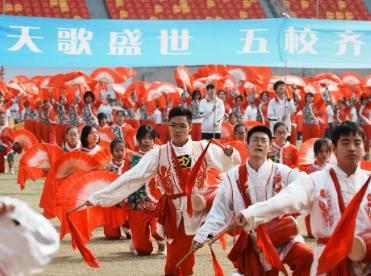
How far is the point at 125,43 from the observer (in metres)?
9.66

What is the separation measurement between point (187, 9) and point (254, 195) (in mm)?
30789

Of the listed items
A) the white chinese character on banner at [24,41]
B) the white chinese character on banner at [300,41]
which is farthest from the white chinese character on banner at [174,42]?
the white chinese character on banner at [24,41]

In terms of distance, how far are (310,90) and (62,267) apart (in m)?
14.8

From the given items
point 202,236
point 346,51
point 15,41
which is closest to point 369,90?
point 346,51

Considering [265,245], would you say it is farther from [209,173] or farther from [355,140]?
[209,173]

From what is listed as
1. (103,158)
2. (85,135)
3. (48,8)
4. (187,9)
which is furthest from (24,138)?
(187,9)

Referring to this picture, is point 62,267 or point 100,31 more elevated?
point 100,31

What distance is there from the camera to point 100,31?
9.80 metres

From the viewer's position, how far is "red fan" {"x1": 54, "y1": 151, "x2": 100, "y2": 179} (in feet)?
32.2

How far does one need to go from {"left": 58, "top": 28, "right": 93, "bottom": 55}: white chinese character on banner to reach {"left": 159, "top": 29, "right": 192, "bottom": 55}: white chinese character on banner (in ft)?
2.48

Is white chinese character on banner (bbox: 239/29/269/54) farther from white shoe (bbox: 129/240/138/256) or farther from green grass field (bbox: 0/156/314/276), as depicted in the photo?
white shoe (bbox: 129/240/138/256)

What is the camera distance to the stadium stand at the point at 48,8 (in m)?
34.7

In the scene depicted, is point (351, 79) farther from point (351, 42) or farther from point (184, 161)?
point (184, 161)

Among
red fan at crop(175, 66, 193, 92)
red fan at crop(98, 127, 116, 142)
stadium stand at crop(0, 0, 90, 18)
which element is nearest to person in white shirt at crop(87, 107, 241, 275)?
red fan at crop(98, 127, 116, 142)
